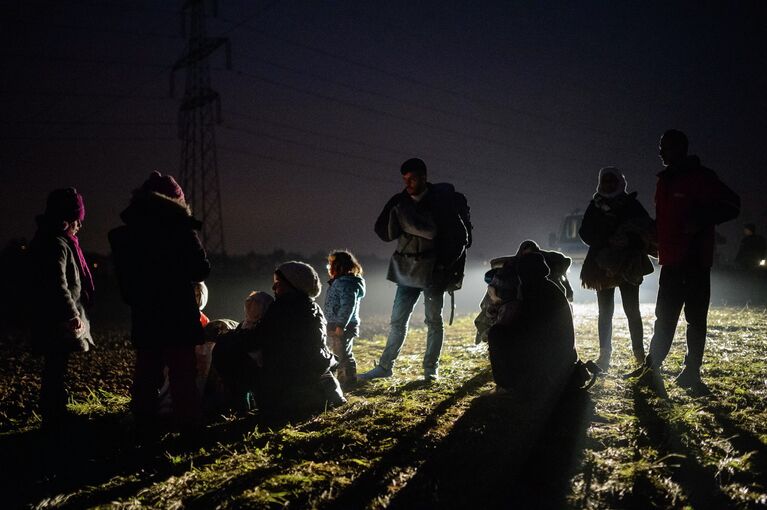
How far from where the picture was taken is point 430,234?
501 centimetres

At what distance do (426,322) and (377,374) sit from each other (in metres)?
0.76

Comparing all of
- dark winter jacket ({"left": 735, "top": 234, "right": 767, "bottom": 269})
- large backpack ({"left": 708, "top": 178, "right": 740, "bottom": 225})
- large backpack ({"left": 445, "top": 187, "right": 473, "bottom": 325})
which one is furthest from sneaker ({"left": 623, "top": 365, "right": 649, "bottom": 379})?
dark winter jacket ({"left": 735, "top": 234, "right": 767, "bottom": 269})

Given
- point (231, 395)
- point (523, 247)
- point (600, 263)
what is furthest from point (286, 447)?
point (600, 263)

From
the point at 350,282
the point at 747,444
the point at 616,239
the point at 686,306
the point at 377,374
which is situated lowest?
the point at 377,374

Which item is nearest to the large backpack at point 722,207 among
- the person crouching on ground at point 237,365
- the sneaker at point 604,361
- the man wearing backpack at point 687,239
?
the man wearing backpack at point 687,239

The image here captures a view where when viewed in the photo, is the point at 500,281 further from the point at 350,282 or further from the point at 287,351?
the point at 287,351

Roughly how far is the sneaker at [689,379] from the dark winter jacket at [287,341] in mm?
3044

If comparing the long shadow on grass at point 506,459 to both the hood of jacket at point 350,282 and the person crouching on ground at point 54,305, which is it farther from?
the person crouching on ground at point 54,305

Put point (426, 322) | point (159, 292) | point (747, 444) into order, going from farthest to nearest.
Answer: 1. point (426, 322)
2. point (159, 292)
3. point (747, 444)

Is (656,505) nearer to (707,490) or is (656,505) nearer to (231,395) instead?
(707,490)

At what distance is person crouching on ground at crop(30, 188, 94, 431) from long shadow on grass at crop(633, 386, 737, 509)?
162 inches

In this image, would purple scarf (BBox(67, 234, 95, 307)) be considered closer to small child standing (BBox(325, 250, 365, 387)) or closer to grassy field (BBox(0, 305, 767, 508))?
grassy field (BBox(0, 305, 767, 508))

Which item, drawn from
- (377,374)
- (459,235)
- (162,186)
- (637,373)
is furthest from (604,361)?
(162,186)

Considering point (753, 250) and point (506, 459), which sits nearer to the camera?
point (506, 459)
